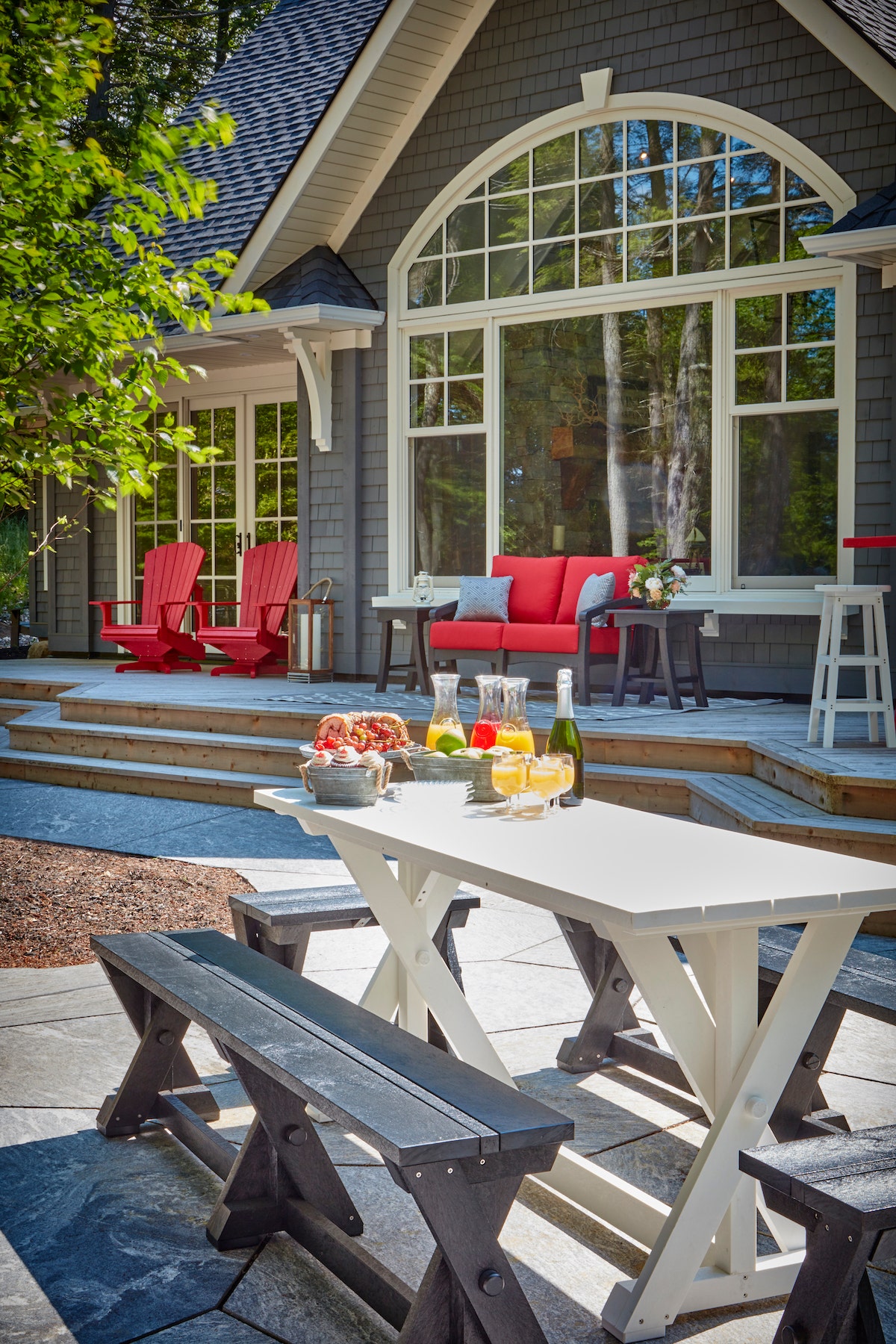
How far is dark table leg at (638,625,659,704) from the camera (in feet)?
24.8

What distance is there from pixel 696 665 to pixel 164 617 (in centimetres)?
493

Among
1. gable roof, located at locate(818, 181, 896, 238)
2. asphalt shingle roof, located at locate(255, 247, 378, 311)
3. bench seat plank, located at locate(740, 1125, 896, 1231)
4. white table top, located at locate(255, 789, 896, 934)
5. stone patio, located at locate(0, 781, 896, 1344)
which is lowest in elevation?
stone patio, located at locate(0, 781, 896, 1344)

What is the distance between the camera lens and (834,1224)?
1507 mm

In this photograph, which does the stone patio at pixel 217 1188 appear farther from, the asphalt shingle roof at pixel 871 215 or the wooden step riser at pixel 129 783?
the asphalt shingle roof at pixel 871 215

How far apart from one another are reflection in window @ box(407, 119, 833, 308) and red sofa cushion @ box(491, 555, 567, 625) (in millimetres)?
1900

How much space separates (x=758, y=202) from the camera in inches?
304

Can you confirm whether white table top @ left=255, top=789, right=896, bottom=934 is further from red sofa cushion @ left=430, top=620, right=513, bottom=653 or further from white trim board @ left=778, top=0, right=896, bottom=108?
white trim board @ left=778, top=0, right=896, bottom=108

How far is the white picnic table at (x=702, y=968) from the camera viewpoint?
182cm

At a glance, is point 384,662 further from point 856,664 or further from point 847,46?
point 847,46

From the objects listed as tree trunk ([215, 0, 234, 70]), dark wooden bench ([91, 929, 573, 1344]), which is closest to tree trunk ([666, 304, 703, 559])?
dark wooden bench ([91, 929, 573, 1344])

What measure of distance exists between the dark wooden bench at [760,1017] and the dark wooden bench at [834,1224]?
69 cm

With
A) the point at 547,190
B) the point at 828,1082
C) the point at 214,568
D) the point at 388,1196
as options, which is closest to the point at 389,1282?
the point at 388,1196

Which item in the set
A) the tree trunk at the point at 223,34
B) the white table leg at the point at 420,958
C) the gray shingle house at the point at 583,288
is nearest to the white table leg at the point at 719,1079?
the white table leg at the point at 420,958

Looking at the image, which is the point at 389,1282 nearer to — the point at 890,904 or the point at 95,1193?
the point at 95,1193
